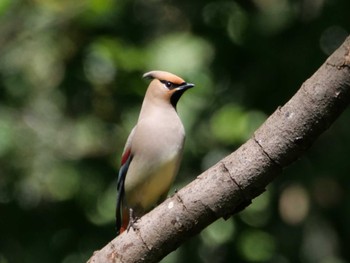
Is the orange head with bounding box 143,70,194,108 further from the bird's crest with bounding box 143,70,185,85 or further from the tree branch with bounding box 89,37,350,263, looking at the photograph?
the tree branch with bounding box 89,37,350,263

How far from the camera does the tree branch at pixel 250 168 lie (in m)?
3.08

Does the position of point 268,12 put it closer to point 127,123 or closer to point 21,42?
point 127,123

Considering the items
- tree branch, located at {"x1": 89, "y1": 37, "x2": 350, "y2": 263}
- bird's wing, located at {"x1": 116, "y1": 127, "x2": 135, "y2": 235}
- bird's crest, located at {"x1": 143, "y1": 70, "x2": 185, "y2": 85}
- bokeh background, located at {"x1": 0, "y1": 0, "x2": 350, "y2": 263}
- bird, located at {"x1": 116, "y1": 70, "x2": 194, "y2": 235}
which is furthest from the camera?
bokeh background, located at {"x1": 0, "y1": 0, "x2": 350, "y2": 263}

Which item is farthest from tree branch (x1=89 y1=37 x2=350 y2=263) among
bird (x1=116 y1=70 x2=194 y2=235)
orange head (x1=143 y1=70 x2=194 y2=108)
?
orange head (x1=143 y1=70 x2=194 y2=108)

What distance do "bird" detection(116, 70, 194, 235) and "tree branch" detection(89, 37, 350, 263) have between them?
1.18 meters

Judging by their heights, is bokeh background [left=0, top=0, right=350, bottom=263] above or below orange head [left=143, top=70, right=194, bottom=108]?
below

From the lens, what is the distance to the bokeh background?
6.07 meters

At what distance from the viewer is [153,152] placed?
4.93 metres

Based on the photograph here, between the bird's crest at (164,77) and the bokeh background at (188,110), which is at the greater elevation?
the bird's crest at (164,77)

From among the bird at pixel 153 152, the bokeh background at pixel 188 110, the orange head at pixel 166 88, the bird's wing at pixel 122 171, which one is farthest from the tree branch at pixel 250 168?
the bokeh background at pixel 188 110

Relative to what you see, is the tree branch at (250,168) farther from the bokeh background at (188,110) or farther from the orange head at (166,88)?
the bokeh background at (188,110)

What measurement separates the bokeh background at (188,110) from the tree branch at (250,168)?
253 cm

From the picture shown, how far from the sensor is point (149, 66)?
20.6 ft

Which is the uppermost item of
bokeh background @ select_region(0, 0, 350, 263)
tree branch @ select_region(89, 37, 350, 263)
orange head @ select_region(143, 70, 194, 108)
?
tree branch @ select_region(89, 37, 350, 263)
